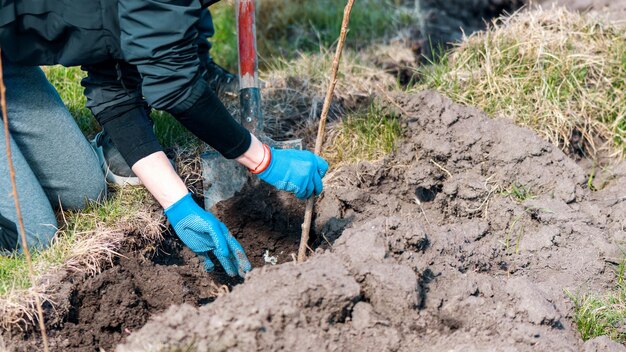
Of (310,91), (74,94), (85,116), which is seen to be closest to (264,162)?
(310,91)

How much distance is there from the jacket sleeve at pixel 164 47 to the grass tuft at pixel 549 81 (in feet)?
5.37

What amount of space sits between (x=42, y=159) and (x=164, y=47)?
100cm

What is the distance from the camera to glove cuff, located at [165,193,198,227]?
302 cm

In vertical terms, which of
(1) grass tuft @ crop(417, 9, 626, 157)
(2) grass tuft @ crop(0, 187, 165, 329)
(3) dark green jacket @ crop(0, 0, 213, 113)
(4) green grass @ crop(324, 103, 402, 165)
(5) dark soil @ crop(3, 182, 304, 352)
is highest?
(3) dark green jacket @ crop(0, 0, 213, 113)

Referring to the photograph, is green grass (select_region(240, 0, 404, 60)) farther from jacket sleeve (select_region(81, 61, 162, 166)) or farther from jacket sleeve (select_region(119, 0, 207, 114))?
jacket sleeve (select_region(119, 0, 207, 114))

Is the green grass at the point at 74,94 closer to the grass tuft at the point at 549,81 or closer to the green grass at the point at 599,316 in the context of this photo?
the grass tuft at the point at 549,81

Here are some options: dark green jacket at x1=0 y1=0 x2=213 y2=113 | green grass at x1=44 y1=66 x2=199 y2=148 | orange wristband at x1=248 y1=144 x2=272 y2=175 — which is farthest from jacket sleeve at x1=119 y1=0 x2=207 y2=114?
green grass at x1=44 y1=66 x2=199 y2=148

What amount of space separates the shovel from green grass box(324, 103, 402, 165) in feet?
1.04

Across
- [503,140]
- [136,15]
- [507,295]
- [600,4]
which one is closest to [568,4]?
[600,4]

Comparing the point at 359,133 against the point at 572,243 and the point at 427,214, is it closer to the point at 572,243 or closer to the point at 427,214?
the point at 427,214

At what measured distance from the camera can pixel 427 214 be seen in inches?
134

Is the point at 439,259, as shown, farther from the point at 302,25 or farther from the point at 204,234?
the point at 302,25

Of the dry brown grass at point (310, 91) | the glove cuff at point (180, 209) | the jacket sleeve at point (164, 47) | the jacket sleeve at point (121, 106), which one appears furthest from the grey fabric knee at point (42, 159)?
the dry brown grass at point (310, 91)

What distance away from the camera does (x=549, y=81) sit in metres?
3.85
